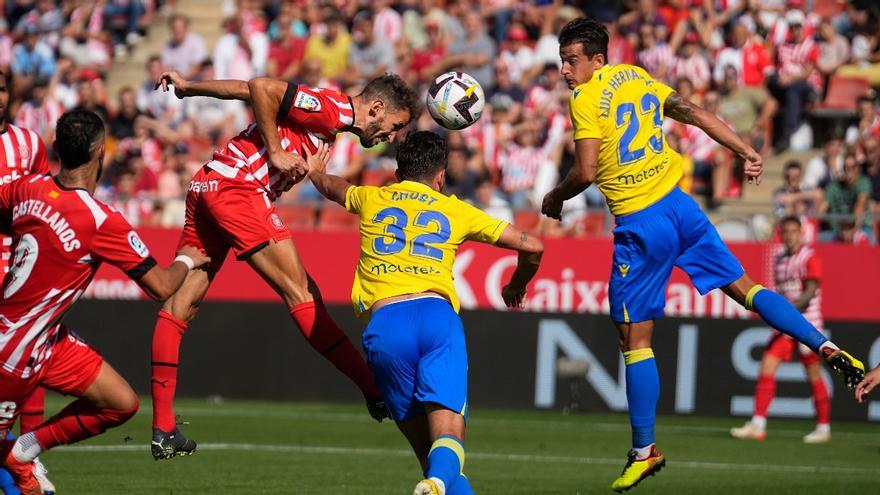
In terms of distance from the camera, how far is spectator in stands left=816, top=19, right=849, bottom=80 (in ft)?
68.4

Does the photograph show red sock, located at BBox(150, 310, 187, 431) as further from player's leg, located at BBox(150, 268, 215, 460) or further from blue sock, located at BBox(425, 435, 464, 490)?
blue sock, located at BBox(425, 435, 464, 490)

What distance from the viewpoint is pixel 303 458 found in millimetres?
12688

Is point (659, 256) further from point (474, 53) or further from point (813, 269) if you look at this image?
point (474, 53)

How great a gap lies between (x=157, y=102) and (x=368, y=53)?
12.3 feet

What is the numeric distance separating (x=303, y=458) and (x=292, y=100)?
13.5ft

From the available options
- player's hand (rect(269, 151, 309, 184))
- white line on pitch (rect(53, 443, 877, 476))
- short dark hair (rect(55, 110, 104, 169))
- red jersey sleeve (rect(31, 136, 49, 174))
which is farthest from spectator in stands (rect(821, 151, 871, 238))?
Answer: short dark hair (rect(55, 110, 104, 169))

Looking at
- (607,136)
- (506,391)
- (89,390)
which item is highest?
(607,136)

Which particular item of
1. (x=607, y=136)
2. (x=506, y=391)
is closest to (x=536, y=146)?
(x=506, y=391)

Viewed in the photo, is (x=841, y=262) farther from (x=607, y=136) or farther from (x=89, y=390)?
(x=89, y=390)

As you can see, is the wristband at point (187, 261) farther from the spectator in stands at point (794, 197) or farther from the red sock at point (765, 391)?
the spectator in stands at point (794, 197)

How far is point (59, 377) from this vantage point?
8.22m

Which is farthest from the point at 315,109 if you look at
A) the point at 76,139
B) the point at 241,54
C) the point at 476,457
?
the point at 241,54

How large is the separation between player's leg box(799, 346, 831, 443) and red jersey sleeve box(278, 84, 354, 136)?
742 centimetres

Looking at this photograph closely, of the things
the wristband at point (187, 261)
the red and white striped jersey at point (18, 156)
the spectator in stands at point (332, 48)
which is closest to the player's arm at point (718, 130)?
the wristband at point (187, 261)
